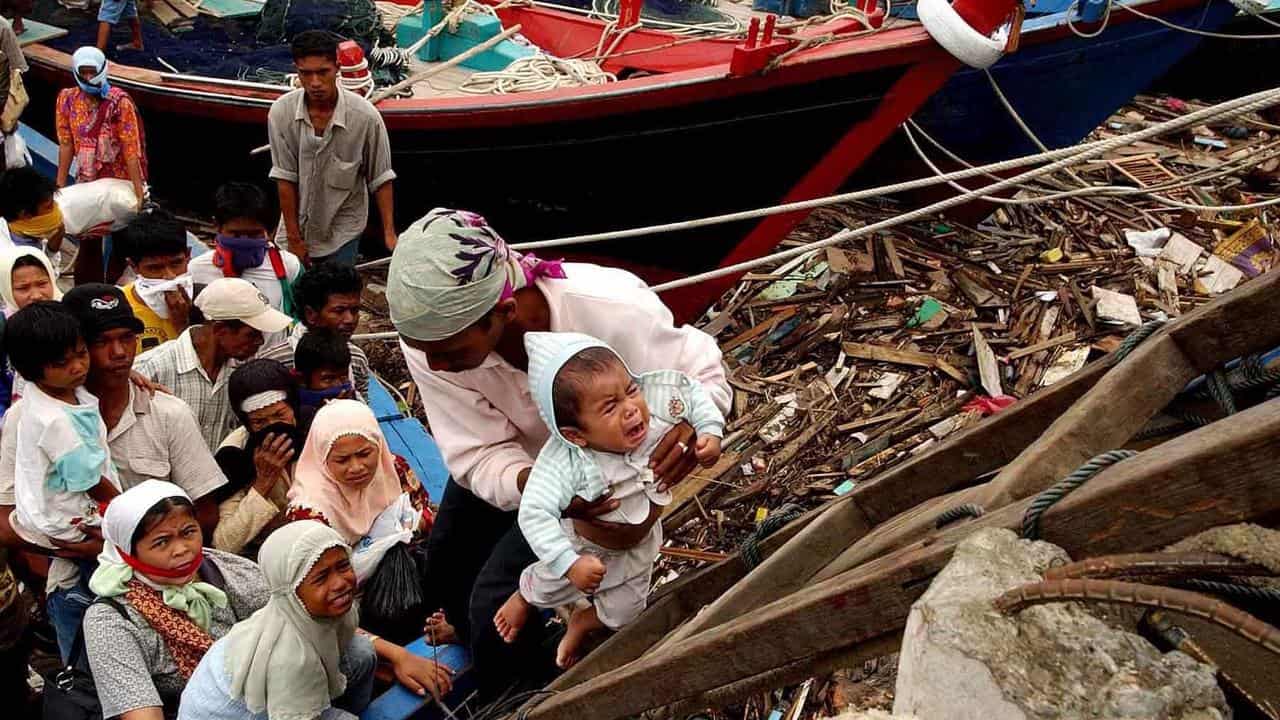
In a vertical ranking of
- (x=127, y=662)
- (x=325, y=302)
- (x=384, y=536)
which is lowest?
(x=384, y=536)

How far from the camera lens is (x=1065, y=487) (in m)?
1.37

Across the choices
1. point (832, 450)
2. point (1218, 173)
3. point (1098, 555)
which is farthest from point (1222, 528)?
point (1218, 173)

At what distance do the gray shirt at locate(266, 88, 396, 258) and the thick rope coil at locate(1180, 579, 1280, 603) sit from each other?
4.78 metres

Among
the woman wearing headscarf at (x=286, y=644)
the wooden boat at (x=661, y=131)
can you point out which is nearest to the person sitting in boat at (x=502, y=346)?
the woman wearing headscarf at (x=286, y=644)

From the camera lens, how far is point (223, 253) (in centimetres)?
452

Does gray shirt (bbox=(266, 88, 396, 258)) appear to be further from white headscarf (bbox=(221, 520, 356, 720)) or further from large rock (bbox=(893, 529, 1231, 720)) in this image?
large rock (bbox=(893, 529, 1231, 720))

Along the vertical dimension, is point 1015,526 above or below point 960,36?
above

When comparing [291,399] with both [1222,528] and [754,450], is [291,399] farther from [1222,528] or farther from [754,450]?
[1222,528]

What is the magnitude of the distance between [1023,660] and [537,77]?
593 centimetres

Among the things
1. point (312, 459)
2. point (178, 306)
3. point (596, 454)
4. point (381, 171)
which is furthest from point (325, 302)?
point (596, 454)

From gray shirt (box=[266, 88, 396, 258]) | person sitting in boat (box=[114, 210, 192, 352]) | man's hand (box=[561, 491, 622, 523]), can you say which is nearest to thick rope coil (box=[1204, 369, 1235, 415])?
man's hand (box=[561, 491, 622, 523])

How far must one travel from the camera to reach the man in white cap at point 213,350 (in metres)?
3.95

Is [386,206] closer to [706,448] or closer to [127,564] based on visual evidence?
[127,564]

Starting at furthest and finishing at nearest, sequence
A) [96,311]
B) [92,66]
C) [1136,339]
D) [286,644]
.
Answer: [92,66]
[96,311]
[286,644]
[1136,339]
